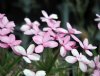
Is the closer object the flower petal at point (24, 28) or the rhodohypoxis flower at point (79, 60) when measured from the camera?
the rhodohypoxis flower at point (79, 60)

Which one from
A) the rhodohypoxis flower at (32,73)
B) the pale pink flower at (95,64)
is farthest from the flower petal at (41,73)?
the pale pink flower at (95,64)

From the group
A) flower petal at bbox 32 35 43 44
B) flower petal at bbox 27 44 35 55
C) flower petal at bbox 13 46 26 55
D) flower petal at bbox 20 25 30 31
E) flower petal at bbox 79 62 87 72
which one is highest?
flower petal at bbox 20 25 30 31

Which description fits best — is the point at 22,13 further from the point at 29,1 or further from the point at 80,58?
the point at 80,58

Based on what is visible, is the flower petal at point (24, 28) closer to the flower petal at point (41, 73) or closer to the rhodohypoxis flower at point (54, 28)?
the rhodohypoxis flower at point (54, 28)

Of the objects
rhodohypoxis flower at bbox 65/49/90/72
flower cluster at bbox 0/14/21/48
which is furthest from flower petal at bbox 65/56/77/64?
flower cluster at bbox 0/14/21/48

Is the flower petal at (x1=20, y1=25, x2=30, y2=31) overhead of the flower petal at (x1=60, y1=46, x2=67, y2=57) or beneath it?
overhead

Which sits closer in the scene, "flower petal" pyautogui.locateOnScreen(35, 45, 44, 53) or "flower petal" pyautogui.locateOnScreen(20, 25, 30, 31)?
"flower petal" pyautogui.locateOnScreen(35, 45, 44, 53)

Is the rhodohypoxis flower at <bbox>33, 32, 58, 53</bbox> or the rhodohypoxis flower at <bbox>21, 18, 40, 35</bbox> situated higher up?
the rhodohypoxis flower at <bbox>21, 18, 40, 35</bbox>

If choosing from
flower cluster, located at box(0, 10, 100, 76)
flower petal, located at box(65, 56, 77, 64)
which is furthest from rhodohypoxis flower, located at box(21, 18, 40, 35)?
flower petal, located at box(65, 56, 77, 64)

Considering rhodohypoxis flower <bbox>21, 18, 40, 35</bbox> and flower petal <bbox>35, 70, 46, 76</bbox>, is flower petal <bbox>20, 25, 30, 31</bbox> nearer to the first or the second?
rhodohypoxis flower <bbox>21, 18, 40, 35</bbox>

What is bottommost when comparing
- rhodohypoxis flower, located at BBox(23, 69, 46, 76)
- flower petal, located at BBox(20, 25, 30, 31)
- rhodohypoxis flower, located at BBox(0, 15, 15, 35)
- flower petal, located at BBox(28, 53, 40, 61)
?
rhodohypoxis flower, located at BBox(23, 69, 46, 76)

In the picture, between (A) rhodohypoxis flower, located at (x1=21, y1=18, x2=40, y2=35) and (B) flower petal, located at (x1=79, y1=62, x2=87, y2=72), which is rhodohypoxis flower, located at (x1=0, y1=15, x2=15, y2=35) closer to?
(A) rhodohypoxis flower, located at (x1=21, y1=18, x2=40, y2=35)

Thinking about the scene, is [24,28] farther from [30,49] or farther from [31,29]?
[30,49]
